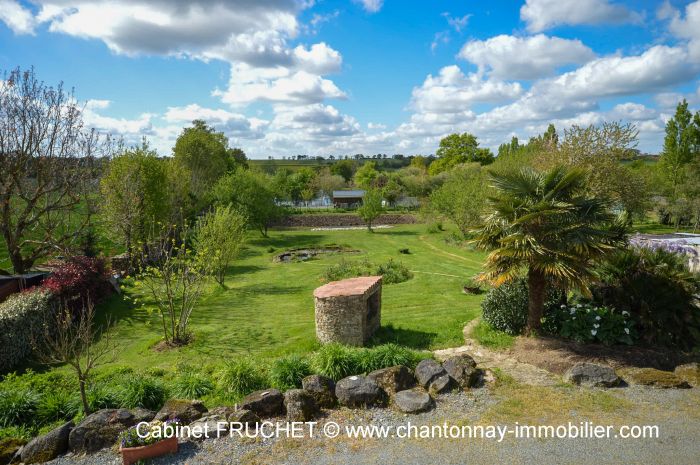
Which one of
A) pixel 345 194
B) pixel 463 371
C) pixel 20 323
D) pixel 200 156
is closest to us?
pixel 463 371

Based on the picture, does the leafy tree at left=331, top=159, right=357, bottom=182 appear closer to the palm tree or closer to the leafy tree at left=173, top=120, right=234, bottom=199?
the leafy tree at left=173, top=120, right=234, bottom=199

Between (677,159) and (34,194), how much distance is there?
2299 inches

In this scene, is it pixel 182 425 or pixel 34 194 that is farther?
pixel 34 194

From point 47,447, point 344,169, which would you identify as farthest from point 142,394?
point 344,169

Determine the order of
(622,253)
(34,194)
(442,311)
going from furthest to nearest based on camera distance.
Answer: (34,194), (442,311), (622,253)

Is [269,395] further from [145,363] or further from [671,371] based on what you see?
[671,371]

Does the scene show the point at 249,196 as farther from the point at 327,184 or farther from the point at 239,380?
the point at 327,184

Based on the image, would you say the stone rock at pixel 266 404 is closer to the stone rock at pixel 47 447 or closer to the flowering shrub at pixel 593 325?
the stone rock at pixel 47 447

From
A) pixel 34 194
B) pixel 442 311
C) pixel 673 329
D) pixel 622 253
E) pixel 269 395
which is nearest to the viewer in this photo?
pixel 269 395

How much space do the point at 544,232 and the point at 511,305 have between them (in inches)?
96.0

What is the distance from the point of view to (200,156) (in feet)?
152

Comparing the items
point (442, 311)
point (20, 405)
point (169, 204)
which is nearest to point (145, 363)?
point (20, 405)

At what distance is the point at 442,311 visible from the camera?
47.5 feet

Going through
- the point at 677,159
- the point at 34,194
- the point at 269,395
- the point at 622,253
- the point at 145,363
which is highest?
the point at 677,159
